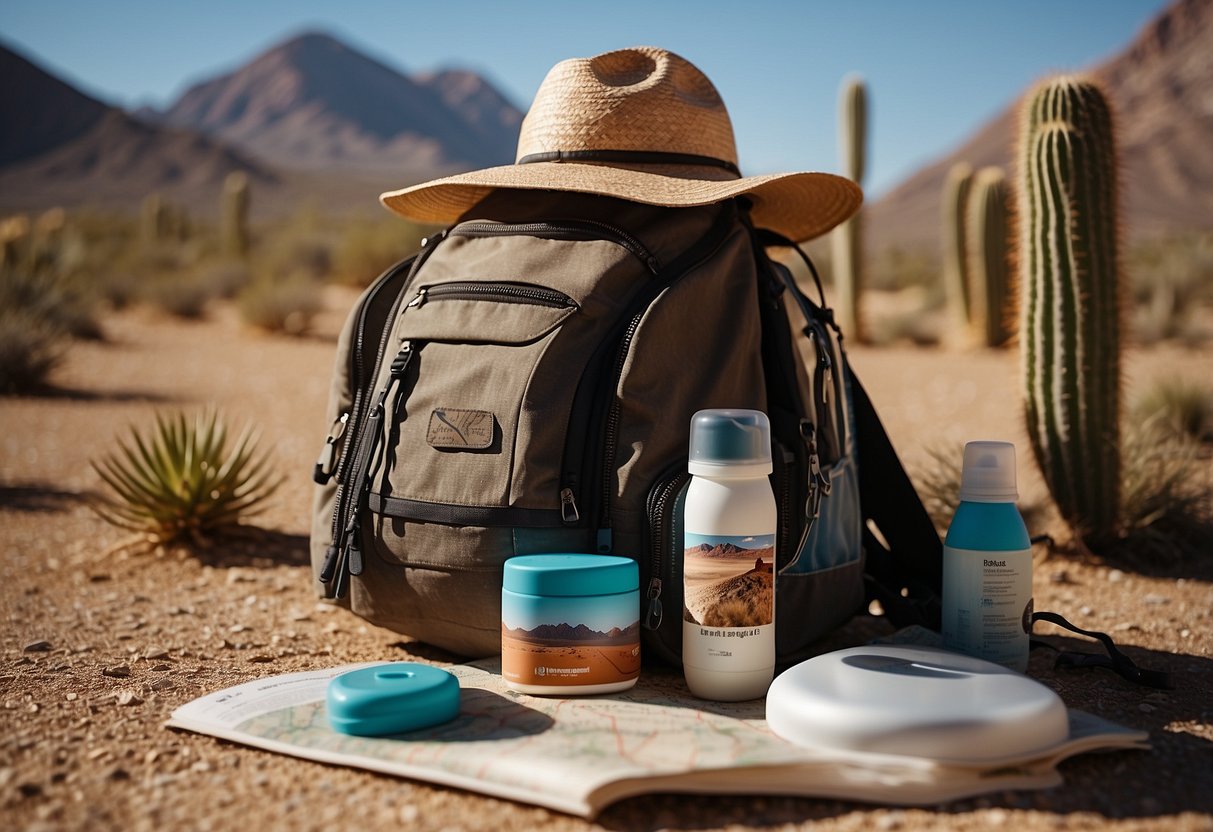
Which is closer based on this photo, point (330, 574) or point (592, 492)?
point (592, 492)

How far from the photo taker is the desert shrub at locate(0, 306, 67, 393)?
8.97 m

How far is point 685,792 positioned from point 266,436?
6.06 meters

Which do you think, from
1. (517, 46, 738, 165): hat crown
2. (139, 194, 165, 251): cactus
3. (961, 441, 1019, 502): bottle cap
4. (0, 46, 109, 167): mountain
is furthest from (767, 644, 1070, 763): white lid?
(0, 46, 109, 167): mountain

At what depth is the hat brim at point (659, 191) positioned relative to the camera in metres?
2.85

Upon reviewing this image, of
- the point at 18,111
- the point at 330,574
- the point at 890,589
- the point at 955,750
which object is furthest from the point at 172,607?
the point at 18,111

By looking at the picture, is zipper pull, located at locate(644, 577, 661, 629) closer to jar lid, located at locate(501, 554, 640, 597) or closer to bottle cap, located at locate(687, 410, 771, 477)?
jar lid, located at locate(501, 554, 640, 597)

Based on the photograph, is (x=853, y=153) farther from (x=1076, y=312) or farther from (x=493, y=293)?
(x=493, y=293)

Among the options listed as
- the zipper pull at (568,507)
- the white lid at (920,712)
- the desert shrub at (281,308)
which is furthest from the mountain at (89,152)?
the white lid at (920,712)

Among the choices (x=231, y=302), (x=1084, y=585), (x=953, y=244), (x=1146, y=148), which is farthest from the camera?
(x=1146, y=148)

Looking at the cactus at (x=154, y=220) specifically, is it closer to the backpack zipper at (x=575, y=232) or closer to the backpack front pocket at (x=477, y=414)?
the backpack zipper at (x=575, y=232)

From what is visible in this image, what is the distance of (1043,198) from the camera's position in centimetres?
424

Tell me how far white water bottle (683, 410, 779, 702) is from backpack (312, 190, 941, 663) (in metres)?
0.15

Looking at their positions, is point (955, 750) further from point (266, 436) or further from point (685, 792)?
point (266, 436)

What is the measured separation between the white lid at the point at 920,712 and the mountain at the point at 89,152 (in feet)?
233
